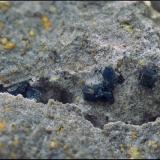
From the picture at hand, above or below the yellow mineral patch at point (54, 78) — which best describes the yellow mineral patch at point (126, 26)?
above

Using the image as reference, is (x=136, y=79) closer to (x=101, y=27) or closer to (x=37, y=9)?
(x=101, y=27)

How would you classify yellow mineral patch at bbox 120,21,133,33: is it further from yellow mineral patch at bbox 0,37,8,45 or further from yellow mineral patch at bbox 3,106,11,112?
yellow mineral patch at bbox 3,106,11,112

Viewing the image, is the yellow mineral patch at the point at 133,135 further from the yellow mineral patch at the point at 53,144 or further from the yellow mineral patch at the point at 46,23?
the yellow mineral patch at the point at 46,23

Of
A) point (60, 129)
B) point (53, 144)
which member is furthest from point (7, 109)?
point (53, 144)

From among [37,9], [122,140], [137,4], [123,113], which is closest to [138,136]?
[122,140]

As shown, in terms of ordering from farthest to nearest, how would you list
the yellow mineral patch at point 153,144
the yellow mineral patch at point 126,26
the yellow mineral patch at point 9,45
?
the yellow mineral patch at point 9,45, the yellow mineral patch at point 126,26, the yellow mineral patch at point 153,144

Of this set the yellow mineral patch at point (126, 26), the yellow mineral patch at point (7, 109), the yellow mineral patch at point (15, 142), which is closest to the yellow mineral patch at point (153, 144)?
the yellow mineral patch at point (15, 142)

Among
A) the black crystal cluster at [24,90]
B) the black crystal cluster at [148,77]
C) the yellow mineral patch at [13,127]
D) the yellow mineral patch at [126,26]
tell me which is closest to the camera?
the yellow mineral patch at [13,127]

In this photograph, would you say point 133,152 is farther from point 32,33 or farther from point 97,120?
point 32,33
